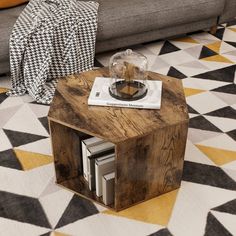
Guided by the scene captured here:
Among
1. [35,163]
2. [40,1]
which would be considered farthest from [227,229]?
[40,1]

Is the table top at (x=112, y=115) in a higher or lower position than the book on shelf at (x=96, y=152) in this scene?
higher

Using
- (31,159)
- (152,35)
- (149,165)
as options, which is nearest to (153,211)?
(149,165)

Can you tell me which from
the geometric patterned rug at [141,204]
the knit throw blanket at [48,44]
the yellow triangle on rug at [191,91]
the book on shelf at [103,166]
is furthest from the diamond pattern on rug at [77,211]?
the yellow triangle on rug at [191,91]

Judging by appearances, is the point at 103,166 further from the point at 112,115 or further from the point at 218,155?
the point at 218,155

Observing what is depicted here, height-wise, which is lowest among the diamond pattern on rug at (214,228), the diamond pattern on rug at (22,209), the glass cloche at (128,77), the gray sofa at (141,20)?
the diamond pattern on rug at (22,209)

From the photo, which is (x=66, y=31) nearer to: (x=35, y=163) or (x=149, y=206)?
(x=35, y=163)

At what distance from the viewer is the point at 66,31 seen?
7.52ft

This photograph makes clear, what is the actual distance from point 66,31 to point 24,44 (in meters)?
0.26

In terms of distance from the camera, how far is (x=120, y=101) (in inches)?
58.8

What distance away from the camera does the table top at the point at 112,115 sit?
1.38 metres

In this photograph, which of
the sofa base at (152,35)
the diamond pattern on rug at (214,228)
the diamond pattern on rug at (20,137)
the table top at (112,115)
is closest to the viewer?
the table top at (112,115)

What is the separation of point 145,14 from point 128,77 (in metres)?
1.20

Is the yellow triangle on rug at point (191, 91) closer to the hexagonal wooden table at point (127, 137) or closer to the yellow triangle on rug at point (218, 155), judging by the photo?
the yellow triangle on rug at point (218, 155)

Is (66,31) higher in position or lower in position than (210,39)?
higher
